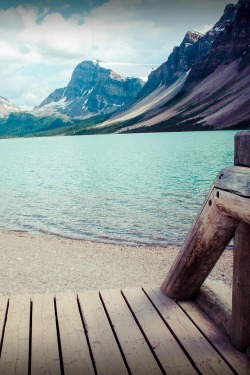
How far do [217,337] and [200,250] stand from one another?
2.76ft

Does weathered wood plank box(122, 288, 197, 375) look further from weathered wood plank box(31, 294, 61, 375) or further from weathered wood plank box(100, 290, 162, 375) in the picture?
weathered wood plank box(31, 294, 61, 375)

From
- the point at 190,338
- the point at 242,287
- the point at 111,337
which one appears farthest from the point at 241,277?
the point at 111,337

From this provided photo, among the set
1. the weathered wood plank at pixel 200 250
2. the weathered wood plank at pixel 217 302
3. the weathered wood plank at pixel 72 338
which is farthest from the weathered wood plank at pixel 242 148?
the weathered wood plank at pixel 72 338

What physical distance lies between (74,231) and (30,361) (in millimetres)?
13424

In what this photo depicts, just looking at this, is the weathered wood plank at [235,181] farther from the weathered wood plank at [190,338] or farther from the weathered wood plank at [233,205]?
the weathered wood plank at [190,338]

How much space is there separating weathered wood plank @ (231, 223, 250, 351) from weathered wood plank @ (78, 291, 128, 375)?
3.49ft

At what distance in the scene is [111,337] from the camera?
3867 mm

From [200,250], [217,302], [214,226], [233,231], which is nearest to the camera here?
[233,231]

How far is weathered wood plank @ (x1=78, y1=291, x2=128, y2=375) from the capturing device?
3352 millimetres

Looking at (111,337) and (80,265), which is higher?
(111,337)

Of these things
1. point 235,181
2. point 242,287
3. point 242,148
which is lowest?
point 242,287

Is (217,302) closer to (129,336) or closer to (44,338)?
(129,336)

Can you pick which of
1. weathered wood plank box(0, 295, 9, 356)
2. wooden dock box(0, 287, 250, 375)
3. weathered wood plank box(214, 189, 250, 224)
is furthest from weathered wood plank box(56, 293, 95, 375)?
weathered wood plank box(214, 189, 250, 224)

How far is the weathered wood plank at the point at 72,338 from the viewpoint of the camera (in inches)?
133
